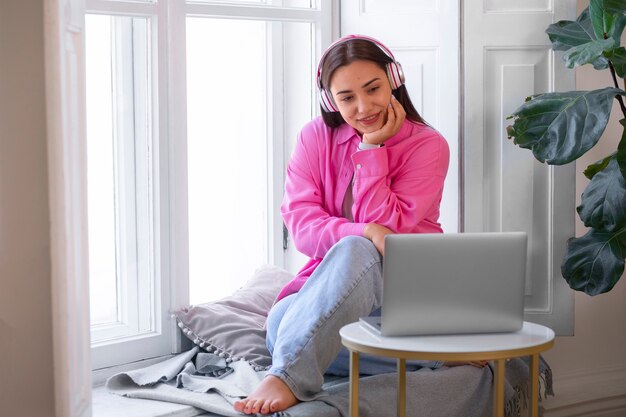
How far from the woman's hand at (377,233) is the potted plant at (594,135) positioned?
0.48m

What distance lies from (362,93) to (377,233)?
0.41 m

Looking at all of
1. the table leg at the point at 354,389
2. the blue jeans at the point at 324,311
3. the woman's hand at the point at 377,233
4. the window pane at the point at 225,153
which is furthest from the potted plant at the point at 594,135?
the window pane at the point at 225,153

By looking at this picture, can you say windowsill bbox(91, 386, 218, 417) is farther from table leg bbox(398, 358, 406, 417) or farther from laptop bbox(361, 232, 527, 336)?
laptop bbox(361, 232, 527, 336)

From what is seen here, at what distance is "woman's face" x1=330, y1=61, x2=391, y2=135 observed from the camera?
2590 millimetres

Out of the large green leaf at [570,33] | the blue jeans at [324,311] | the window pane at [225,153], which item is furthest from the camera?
the window pane at [225,153]

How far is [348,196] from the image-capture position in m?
2.74

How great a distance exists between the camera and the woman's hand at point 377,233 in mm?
2453

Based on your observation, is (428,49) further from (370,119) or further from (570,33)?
(370,119)

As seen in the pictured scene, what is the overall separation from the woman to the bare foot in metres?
0.02

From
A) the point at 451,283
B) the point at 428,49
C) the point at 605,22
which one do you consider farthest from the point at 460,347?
the point at 428,49

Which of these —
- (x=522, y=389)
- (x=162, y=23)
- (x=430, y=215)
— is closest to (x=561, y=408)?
(x=522, y=389)

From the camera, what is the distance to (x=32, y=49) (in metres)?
1.92

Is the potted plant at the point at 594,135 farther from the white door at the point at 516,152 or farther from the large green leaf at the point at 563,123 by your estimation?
the white door at the point at 516,152

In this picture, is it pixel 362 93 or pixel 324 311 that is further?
pixel 362 93
